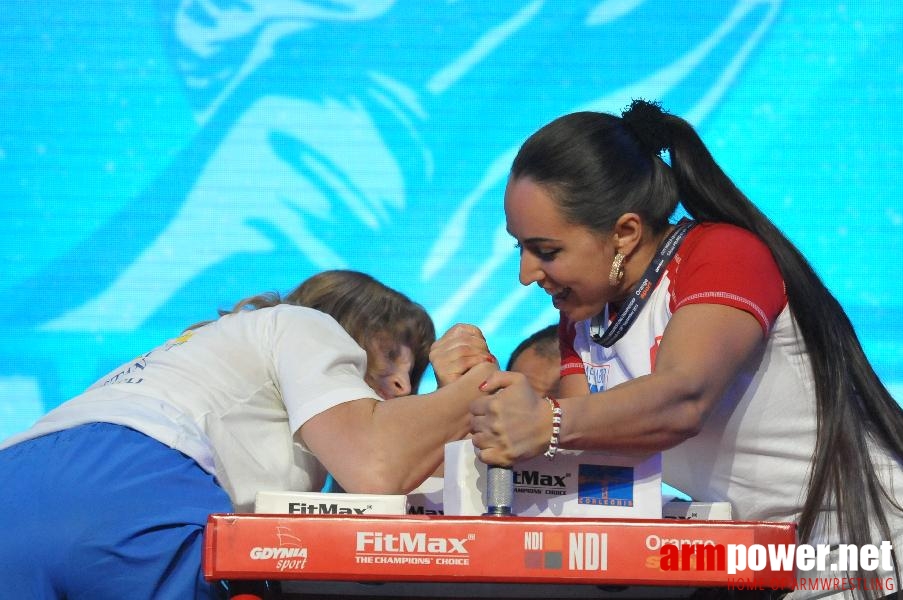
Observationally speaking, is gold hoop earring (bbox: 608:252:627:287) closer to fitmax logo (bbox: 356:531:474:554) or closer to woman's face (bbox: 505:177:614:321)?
woman's face (bbox: 505:177:614:321)

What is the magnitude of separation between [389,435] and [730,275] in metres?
0.58

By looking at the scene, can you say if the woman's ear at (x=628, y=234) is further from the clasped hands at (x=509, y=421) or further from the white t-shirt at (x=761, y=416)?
the clasped hands at (x=509, y=421)

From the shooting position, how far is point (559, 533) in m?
1.22

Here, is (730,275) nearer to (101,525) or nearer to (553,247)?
(553,247)

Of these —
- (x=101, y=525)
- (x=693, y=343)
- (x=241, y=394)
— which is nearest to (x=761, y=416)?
(x=693, y=343)

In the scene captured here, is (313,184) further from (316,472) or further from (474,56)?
(316,472)

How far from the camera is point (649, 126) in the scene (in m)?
1.83

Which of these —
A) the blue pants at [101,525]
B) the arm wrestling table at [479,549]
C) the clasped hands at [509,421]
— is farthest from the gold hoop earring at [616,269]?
the blue pants at [101,525]

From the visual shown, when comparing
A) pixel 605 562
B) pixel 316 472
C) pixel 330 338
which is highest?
pixel 330 338

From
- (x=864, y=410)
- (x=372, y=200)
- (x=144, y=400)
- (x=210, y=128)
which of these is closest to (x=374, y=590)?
(x=144, y=400)

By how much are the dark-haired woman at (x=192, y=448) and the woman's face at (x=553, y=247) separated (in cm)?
19

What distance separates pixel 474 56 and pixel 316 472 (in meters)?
2.34

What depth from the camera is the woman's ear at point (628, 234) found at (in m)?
1.74

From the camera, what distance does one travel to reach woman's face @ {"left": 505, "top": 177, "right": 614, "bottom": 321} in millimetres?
1708
